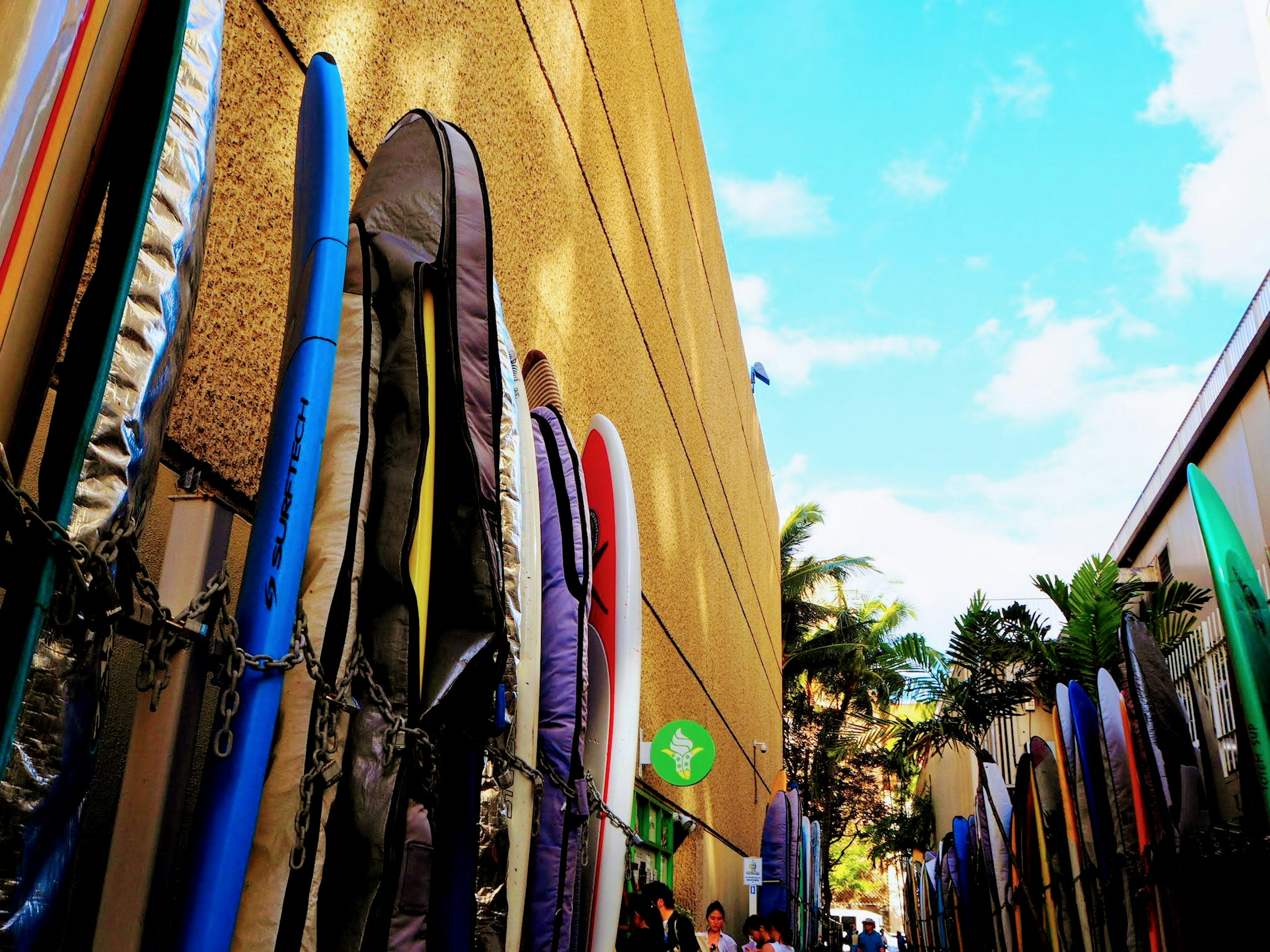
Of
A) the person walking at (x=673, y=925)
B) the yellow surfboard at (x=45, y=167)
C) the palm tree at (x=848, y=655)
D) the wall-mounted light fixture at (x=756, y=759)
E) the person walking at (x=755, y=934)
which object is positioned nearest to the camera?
the yellow surfboard at (x=45, y=167)

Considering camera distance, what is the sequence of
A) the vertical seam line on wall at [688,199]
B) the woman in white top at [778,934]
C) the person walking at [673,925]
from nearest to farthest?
the person walking at [673,925] → the woman in white top at [778,934] → the vertical seam line on wall at [688,199]

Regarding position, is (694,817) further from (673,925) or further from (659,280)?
(659,280)

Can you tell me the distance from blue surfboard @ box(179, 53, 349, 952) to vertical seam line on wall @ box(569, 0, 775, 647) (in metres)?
4.01

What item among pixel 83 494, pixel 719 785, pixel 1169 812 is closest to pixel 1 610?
pixel 83 494

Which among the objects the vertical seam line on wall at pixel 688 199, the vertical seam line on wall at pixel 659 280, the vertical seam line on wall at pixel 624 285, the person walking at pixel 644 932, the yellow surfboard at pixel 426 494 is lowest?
the person walking at pixel 644 932

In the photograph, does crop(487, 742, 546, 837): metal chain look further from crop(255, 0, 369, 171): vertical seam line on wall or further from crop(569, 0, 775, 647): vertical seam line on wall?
crop(569, 0, 775, 647): vertical seam line on wall

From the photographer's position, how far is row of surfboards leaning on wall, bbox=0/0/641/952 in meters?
0.94

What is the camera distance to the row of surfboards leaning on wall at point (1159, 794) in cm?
407

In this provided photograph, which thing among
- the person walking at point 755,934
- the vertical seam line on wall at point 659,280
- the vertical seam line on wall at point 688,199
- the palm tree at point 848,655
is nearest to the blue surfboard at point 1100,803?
the person walking at point 755,934

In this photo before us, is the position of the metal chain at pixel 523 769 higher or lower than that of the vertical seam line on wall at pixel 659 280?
lower

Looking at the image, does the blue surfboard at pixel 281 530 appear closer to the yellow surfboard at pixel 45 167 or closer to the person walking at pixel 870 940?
the yellow surfboard at pixel 45 167

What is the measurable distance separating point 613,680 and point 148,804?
63.5 inches

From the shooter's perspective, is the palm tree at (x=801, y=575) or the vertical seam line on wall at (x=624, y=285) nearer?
the vertical seam line on wall at (x=624, y=285)

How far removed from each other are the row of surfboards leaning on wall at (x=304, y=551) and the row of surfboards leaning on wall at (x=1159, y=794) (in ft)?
10.3
